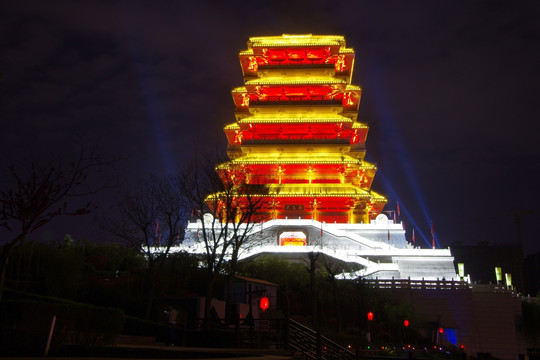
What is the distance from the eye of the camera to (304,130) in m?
52.9

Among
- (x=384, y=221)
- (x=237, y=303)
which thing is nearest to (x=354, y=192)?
(x=384, y=221)

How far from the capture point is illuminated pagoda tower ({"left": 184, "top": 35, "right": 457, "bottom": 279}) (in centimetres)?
3944

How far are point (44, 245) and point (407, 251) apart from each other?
25775 millimetres

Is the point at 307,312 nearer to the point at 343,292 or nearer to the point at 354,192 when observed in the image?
the point at 343,292

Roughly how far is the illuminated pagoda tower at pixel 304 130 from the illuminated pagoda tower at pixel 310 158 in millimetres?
98

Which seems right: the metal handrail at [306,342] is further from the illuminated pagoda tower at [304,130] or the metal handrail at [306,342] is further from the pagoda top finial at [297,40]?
the pagoda top finial at [297,40]

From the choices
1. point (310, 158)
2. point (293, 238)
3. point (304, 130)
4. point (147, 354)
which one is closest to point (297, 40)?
point (304, 130)

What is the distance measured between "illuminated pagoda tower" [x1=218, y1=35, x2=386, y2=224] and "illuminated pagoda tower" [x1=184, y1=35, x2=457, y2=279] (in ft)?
0.32

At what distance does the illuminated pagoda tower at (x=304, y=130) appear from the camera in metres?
48.7

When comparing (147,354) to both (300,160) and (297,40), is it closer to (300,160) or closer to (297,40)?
(300,160)

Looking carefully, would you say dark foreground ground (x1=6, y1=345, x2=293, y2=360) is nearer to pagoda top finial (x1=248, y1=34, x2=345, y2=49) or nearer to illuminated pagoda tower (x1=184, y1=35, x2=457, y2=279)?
illuminated pagoda tower (x1=184, y1=35, x2=457, y2=279)

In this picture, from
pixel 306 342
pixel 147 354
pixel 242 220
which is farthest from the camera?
pixel 242 220

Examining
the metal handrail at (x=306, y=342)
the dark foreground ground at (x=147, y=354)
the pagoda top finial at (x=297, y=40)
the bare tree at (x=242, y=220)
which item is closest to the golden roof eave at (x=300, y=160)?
the bare tree at (x=242, y=220)

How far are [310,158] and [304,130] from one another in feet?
13.8
